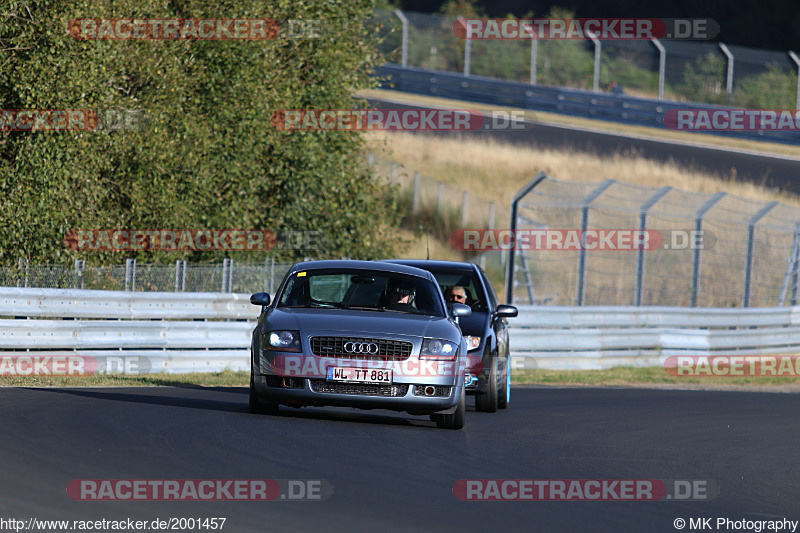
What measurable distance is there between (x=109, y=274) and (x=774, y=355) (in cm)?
1346

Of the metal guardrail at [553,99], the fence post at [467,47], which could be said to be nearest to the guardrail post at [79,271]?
the metal guardrail at [553,99]

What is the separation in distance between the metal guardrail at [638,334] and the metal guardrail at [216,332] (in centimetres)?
2

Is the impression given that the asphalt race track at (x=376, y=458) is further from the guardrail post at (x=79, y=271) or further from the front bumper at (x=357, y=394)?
the guardrail post at (x=79, y=271)

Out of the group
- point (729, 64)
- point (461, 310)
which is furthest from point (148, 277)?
point (729, 64)

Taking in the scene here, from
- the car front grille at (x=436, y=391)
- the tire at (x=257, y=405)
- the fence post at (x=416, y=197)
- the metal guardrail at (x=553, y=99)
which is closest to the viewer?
the car front grille at (x=436, y=391)

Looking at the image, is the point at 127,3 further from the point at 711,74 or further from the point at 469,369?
the point at 711,74

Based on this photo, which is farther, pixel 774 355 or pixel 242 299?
pixel 774 355

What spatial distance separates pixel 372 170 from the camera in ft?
94.0

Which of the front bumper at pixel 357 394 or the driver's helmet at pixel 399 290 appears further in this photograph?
the driver's helmet at pixel 399 290

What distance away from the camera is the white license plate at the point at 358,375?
11.2 metres

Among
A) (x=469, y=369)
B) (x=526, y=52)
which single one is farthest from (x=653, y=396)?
(x=526, y=52)

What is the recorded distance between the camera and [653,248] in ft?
109

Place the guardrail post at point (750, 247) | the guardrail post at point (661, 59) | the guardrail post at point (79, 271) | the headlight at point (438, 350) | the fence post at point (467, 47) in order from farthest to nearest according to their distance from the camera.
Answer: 1. the fence post at point (467, 47)
2. the guardrail post at point (661, 59)
3. the guardrail post at point (750, 247)
4. the guardrail post at point (79, 271)
5. the headlight at point (438, 350)

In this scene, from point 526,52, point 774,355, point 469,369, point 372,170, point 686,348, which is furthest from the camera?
point 526,52
